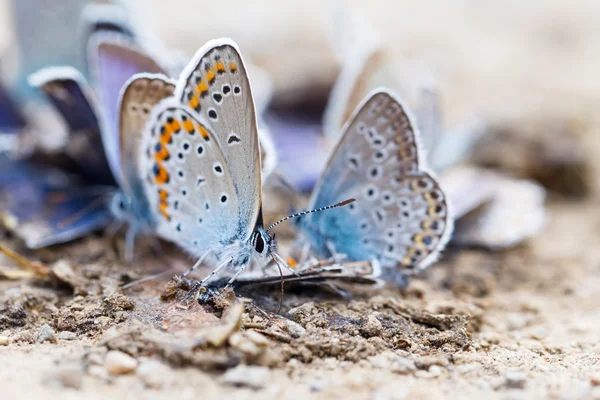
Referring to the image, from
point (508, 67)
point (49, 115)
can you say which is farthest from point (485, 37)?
point (49, 115)

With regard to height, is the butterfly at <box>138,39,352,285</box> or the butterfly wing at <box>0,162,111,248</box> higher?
the butterfly at <box>138,39,352,285</box>

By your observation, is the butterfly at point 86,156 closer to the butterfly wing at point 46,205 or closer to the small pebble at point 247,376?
the butterfly wing at point 46,205

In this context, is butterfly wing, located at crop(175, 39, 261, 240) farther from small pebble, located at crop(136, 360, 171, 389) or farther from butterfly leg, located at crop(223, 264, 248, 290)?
small pebble, located at crop(136, 360, 171, 389)

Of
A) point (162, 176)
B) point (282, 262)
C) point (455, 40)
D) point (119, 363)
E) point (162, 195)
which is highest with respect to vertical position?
point (455, 40)

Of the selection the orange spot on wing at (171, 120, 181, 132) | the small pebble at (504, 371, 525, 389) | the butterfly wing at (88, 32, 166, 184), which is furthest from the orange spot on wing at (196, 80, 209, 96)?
the small pebble at (504, 371, 525, 389)

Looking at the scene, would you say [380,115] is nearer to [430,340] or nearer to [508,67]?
[430,340]

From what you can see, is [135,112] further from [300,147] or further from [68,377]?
[300,147]

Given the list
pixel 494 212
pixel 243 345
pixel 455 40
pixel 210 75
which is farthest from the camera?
pixel 455 40

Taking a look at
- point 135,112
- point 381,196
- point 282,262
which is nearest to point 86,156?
point 135,112

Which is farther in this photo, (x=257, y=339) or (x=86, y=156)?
(x=86, y=156)
